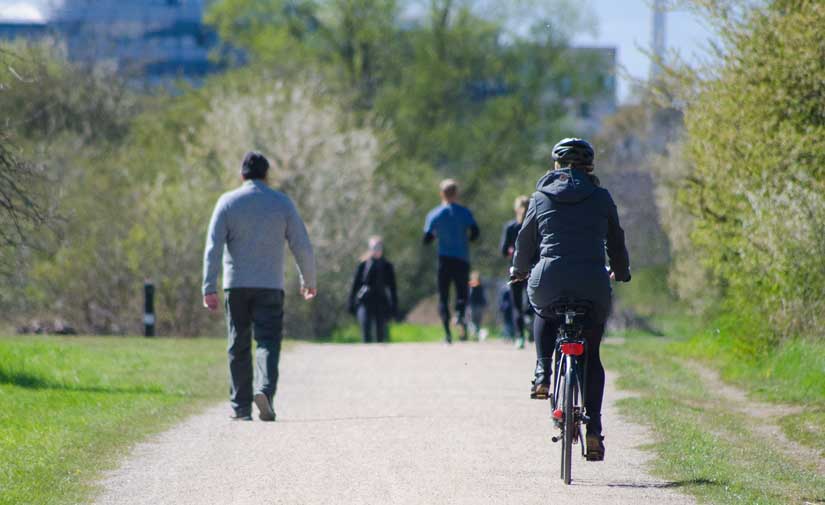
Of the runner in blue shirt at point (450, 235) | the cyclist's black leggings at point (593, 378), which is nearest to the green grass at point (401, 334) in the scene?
the runner in blue shirt at point (450, 235)

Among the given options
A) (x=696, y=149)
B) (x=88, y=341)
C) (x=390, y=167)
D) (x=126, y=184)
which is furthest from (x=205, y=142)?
(x=696, y=149)

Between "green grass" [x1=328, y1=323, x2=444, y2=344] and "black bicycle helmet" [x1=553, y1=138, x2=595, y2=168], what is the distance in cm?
2628

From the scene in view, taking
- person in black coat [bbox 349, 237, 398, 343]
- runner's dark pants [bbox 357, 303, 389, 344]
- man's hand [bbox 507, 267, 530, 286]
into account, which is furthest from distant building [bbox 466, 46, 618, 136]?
man's hand [bbox 507, 267, 530, 286]

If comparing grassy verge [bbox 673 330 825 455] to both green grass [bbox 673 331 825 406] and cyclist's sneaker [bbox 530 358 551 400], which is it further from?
cyclist's sneaker [bbox 530 358 551 400]

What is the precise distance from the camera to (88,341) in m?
21.5

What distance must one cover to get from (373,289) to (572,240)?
55.0 feet

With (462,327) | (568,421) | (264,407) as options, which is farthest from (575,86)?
(568,421)

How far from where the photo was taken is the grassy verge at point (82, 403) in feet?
28.5

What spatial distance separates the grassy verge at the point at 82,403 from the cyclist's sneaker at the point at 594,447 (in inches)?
109

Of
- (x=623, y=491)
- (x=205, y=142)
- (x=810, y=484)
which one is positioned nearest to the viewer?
(x=623, y=491)

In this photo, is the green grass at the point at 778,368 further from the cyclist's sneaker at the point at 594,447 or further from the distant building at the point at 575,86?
the distant building at the point at 575,86

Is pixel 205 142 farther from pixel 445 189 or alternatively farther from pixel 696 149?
pixel 696 149

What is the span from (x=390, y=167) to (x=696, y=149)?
29123 millimetres

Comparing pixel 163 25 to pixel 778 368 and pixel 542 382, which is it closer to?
pixel 778 368
